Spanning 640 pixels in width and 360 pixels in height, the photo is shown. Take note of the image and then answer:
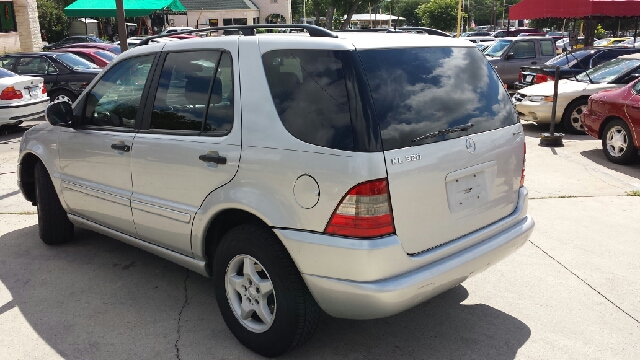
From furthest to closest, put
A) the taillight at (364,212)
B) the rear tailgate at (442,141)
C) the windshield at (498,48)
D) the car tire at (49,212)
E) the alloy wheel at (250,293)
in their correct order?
the windshield at (498,48) → the car tire at (49,212) → the alloy wheel at (250,293) → the rear tailgate at (442,141) → the taillight at (364,212)

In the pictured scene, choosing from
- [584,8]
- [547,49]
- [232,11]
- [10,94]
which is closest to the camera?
[10,94]

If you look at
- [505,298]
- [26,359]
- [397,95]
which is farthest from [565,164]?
[26,359]

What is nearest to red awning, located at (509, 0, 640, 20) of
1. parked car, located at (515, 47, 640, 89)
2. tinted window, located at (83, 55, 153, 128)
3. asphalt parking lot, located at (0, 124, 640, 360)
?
parked car, located at (515, 47, 640, 89)

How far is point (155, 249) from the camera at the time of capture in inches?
156

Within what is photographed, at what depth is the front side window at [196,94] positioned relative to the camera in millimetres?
3387

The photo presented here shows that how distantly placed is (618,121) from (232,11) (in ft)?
174

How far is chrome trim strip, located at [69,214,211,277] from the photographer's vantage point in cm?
365

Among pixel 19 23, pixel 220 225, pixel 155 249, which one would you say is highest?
pixel 19 23

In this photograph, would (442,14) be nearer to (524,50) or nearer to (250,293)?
(524,50)

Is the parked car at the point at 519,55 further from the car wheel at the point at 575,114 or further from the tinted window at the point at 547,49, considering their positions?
the car wheel at the point at 575,114

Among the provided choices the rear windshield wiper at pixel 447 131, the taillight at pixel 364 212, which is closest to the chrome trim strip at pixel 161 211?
the taillight at pixel 364 212

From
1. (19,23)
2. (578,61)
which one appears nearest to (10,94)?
(578,61)

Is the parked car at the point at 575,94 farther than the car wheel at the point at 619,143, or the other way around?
the parked car at the point at 575,94

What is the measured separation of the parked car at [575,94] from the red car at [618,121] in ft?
6.42
